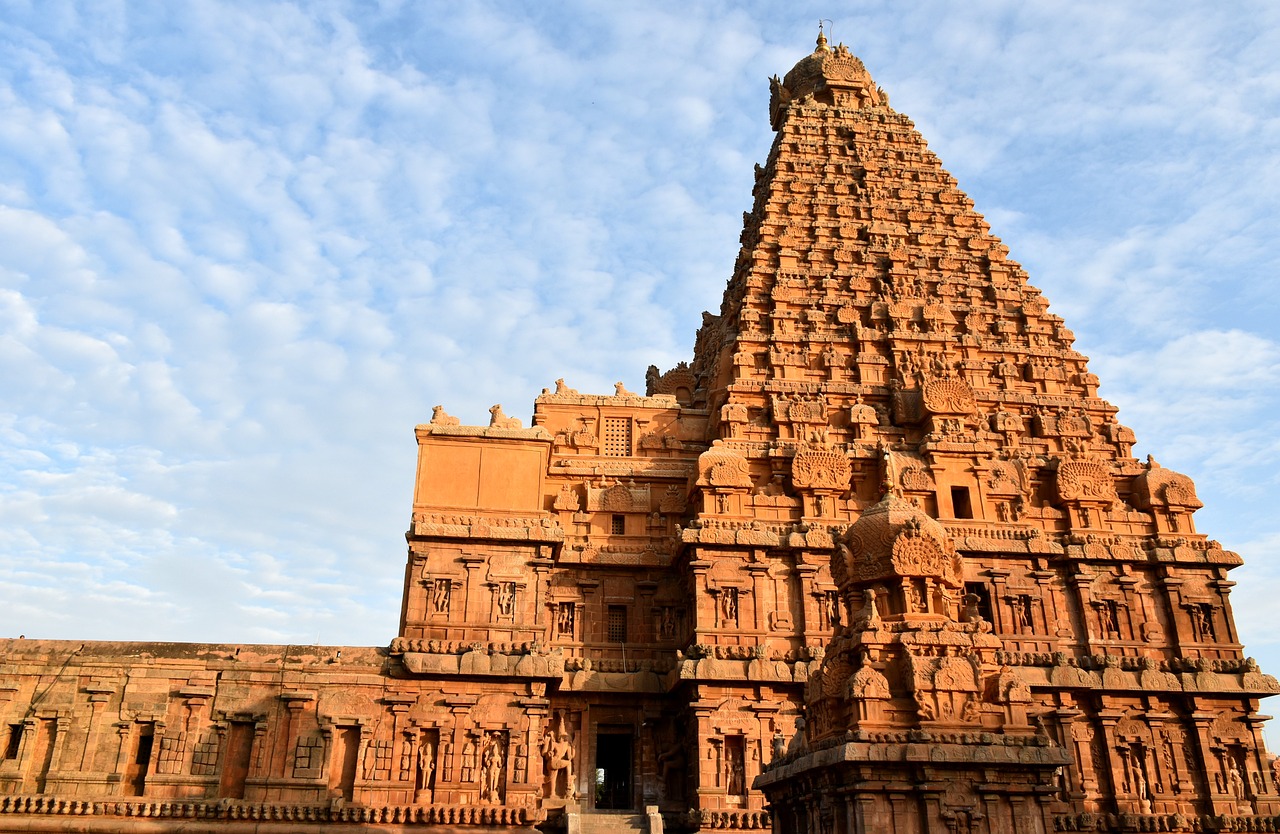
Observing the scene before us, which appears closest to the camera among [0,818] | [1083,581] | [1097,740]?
[0,818]

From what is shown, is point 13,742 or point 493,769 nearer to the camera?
point 13,742

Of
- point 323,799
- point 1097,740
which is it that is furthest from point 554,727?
point 1097,740

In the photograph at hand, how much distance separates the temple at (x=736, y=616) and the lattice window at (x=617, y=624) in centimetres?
10

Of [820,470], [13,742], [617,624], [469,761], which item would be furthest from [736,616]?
[13,742]

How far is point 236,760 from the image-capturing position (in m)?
25.8

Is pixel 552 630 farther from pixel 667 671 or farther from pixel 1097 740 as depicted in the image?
pixel 1097 740

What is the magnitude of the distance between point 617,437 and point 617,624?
255 inches

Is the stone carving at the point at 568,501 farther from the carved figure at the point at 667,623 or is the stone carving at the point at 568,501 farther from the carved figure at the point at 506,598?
the carved figure at the point at 667,623

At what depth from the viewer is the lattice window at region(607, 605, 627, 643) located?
3133cm

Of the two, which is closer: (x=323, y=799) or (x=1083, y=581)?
(x=323, y=799)

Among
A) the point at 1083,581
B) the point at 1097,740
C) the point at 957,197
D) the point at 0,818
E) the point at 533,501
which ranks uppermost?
the point at 957,197

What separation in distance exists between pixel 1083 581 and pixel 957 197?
17.8 m

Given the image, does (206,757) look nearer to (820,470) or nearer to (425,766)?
(425,766)

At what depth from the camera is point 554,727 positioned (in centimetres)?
2867
